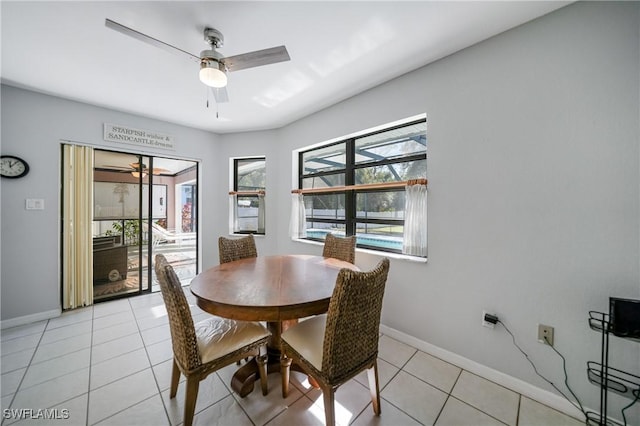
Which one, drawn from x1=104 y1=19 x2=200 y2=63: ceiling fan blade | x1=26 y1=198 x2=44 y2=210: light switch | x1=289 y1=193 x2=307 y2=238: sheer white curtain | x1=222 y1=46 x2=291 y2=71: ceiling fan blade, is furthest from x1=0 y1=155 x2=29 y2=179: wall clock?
x1=289 y1=193 x2=307 y2=238: sheer white curtain

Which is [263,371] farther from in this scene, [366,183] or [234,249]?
[366,183]

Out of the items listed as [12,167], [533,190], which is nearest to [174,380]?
[533,190]

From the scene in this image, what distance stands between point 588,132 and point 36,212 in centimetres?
499

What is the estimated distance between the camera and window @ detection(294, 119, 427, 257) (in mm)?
2338

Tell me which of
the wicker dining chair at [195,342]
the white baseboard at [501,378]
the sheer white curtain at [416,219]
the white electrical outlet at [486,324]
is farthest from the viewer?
the sheer white curtain at [416,219]

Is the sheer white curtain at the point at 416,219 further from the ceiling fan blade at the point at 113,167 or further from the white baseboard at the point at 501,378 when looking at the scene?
the ceiling fan blade at the point at 113,167

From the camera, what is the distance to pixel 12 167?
2412mm

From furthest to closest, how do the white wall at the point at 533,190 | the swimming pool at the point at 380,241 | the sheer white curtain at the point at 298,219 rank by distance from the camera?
the sheer white curtain at the point at 298,219 < the swimming pool at the point at 380,241 < the white wall at the point at 533,190

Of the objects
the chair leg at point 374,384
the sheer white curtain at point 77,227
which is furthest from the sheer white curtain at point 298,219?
the sheer white curtain at point 77,227

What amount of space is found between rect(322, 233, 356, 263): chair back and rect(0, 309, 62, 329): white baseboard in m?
3.22

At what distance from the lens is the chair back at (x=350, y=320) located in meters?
1.09

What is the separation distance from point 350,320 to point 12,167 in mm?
3794

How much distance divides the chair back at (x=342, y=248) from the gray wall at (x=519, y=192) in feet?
0.82

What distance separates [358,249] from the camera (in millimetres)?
2631
